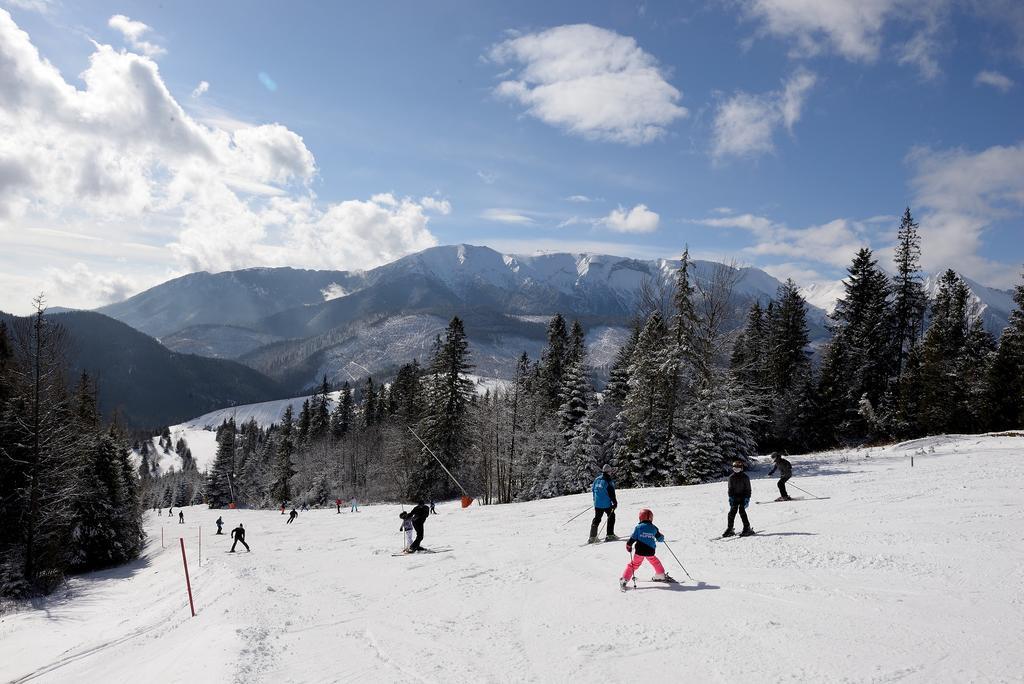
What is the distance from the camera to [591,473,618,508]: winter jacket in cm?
1400

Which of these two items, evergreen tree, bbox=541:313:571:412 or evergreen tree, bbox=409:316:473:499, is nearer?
evergreen tree, bbox=409:316:473:499

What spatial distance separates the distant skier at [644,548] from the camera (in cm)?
1016

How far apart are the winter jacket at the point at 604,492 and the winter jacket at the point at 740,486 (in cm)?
283

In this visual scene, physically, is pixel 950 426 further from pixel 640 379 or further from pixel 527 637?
pixel 527 637

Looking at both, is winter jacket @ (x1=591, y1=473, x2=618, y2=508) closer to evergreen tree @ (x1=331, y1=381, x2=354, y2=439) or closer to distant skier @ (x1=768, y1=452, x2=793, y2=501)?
distant skier @ (x1=768, y1=452, x2=793, y2=501)

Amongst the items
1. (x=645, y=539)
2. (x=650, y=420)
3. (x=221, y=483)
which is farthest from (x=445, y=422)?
(x=221, y=483)

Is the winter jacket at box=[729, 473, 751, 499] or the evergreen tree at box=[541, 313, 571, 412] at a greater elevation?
the evergreen tree at box=[541, 313, 571, 412]

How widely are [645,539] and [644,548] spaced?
16 cm

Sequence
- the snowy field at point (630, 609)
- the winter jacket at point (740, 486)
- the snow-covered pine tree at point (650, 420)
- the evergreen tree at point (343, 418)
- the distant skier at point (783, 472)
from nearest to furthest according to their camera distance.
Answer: the snowy field at point (630, 609) → the winter jacket at point (740, 486) → the distant skier at point (783, 472) → the snow-covered pine tree at point (650, 420) → the evergreen tree at point (343, 418)

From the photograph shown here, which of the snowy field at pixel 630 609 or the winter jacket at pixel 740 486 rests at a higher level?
the winter jacket at pixel 740 486

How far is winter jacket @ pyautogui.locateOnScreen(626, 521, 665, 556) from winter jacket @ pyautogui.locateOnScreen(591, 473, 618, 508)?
361 cm

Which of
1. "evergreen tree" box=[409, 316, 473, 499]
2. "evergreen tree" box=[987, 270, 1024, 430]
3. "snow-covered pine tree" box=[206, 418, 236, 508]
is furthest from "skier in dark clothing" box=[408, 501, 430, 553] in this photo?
"snow-covered pine tree" box=[206, 418, 236, 508]

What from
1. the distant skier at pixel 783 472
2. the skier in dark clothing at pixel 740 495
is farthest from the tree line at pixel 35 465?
the distant skier at pixel 783 472

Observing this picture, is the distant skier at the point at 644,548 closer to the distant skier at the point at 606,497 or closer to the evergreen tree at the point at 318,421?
the distant skier at the point at 606,497
